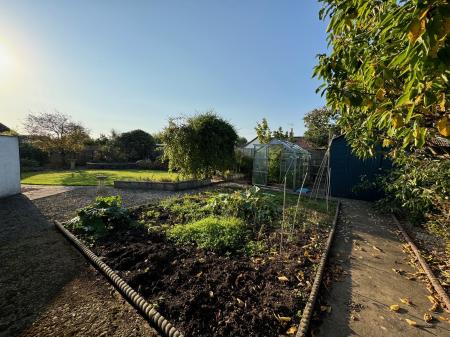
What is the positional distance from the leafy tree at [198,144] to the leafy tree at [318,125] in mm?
11843

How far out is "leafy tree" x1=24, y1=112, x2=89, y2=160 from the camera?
1814 cm

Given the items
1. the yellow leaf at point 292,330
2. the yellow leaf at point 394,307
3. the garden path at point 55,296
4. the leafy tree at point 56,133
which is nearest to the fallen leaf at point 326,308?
the yellow leaf at point 292,330

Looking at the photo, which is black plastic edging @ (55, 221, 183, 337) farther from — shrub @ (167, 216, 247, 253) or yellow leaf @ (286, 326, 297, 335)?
shrub @ (167, 216, 247, 253)

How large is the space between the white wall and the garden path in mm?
5273

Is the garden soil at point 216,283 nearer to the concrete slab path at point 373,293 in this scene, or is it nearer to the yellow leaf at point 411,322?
the concrete slab path at point 373,293

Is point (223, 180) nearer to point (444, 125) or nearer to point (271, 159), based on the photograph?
point (271, 159)

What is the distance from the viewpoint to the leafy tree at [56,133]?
18.1 meters

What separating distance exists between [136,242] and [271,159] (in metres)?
9.54

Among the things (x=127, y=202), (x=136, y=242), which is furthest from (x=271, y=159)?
(x=136, y=242)

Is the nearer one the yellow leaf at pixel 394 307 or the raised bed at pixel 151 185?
the yellow leaf at pixel 394 307

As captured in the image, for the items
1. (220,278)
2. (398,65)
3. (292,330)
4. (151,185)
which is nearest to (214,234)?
(220,278)

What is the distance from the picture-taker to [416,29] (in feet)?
3.40

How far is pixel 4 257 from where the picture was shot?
3.63 metres

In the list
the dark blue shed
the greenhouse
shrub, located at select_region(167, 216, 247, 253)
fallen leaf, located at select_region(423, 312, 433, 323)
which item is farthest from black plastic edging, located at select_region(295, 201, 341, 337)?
the greenhouse
